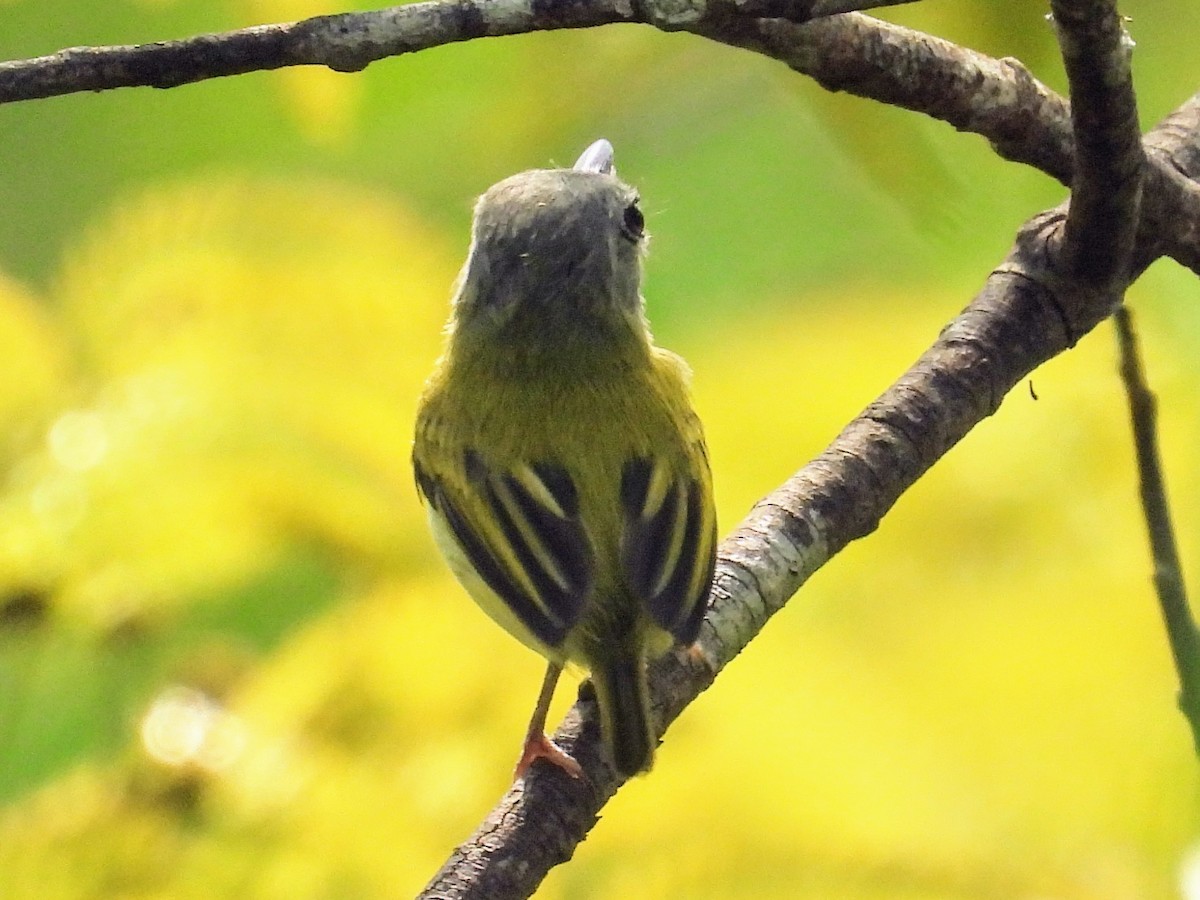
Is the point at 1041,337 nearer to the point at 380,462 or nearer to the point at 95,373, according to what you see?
the point at 380,462

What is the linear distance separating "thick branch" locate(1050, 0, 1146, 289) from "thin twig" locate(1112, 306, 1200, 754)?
0.35 feet

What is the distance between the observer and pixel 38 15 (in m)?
2.34

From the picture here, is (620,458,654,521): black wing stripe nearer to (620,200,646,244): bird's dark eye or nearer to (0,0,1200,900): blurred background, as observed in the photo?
(620,200,646,244): bird's dark eye

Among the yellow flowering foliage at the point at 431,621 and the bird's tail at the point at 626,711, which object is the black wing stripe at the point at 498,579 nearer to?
the bird's tail at the point at 626,711

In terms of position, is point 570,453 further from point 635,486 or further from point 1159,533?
point 1159,533

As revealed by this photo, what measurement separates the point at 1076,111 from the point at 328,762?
1.46m

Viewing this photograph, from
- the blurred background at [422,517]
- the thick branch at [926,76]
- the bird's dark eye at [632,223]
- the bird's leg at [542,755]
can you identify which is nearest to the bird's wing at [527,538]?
the bird's leg at [542,755]

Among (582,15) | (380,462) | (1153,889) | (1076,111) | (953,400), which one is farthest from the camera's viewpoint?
(380,462)

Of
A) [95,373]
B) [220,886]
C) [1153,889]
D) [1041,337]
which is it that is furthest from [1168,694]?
[95,373]

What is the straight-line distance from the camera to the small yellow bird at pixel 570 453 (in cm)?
124

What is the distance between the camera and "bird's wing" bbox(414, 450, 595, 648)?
4.07 ft

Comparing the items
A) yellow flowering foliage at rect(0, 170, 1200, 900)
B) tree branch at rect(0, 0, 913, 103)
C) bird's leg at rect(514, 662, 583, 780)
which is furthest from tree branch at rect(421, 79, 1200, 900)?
yellow flowering foliage at rect(0, 170, 1200, 900)

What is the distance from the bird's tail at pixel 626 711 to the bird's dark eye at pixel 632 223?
50 cm

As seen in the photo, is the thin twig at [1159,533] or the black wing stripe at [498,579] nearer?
the black wing stripe at [498,579]
